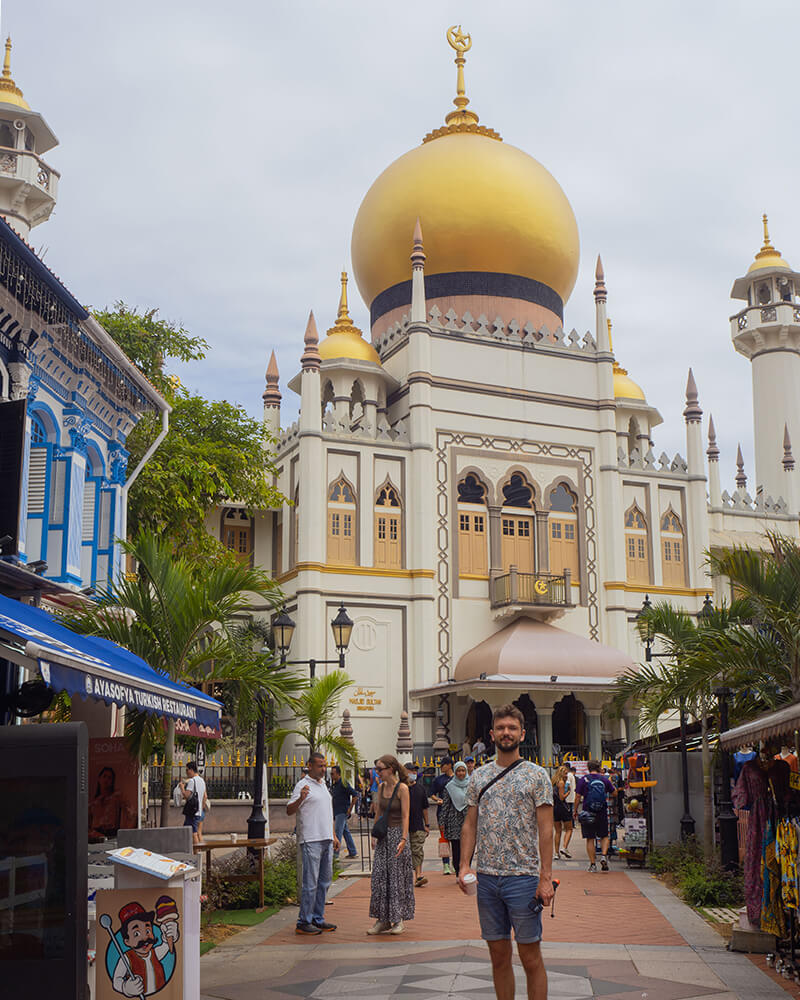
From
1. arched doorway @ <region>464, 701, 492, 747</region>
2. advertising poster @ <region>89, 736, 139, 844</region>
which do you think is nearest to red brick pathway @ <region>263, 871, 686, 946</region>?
advertising poster @ <region>89, 736, 139, 844</region>

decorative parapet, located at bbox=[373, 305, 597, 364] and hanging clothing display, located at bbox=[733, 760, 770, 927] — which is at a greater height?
decorative parapet, located at bbox=[373, 305, 597, 364]

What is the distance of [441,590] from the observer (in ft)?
106

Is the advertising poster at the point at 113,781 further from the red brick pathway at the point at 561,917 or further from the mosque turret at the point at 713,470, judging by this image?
the mosque turret at the point at 713,470

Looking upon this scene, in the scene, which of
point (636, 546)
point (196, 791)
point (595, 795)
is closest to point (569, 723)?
point (636, 546)

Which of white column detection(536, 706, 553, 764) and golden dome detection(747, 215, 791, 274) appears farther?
golden dome detection(747, 215, 791, 274)

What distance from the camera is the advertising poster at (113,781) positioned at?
36.3 feet

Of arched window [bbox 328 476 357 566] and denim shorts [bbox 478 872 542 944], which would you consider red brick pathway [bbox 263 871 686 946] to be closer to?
denim shorts [bbox 478 872 542 944]

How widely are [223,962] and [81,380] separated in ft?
29.1

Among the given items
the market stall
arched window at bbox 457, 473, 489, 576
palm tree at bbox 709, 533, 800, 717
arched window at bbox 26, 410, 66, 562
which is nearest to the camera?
the market stall

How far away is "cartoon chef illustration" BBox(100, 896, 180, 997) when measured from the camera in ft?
21.9

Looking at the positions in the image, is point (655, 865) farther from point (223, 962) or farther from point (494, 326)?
point (494, 326)

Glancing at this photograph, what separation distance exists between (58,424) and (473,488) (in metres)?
19.6

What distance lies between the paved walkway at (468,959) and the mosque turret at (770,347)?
3518cm

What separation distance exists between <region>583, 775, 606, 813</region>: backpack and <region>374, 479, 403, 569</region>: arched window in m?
15.6
